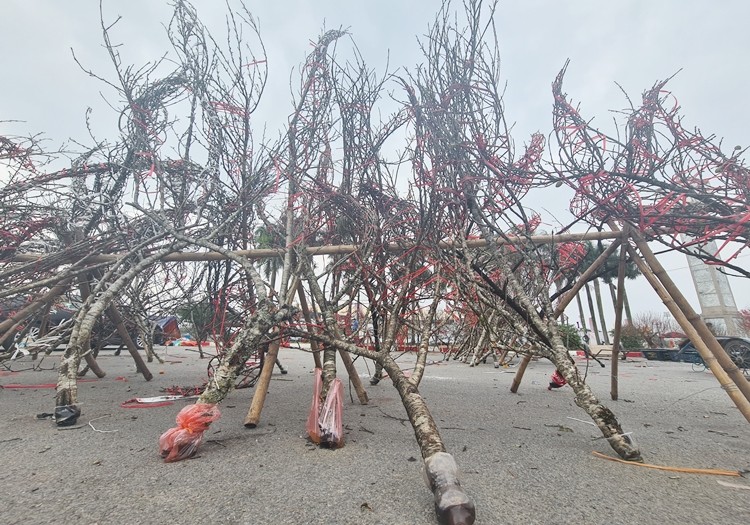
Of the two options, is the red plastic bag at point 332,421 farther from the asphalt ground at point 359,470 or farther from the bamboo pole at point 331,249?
the bamboo pole at point 331,249

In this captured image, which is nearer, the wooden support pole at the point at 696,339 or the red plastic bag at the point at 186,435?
the red plastic bag at the point at 186,435

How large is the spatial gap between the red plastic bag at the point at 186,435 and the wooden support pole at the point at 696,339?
3345mm

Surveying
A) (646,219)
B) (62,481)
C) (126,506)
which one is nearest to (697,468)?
(646,219)

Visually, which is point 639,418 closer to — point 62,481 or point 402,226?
point 402,226

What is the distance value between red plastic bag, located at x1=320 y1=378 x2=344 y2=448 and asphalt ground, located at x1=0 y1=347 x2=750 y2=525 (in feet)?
0.26

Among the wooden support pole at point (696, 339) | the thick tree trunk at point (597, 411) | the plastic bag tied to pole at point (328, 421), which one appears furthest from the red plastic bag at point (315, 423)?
the wooden support pole at point (696, 339)

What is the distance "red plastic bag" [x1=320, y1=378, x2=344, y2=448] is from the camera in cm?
226

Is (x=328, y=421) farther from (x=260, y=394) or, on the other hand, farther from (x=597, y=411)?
(x=597, y=411)

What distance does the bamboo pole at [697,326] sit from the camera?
2.49 metres

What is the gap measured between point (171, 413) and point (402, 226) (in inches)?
115

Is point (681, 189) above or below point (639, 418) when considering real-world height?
above

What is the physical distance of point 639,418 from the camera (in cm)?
319

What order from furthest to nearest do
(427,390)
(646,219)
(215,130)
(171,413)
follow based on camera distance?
(427,390)
(215,130)
(171,413)
(646,219)

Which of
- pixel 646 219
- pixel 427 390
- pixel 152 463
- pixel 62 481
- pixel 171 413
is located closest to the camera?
pixel 62 481
